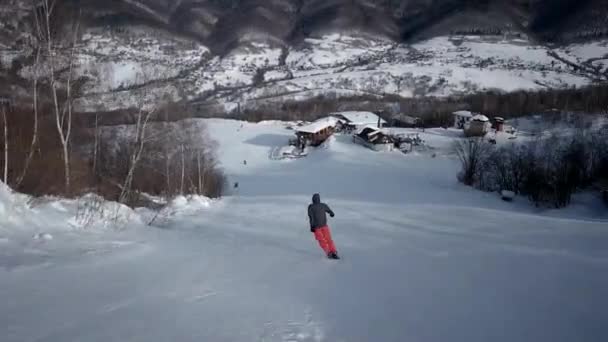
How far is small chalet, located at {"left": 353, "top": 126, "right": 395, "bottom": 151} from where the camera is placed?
60034 mm

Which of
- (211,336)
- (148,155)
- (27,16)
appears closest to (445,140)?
(148,155)

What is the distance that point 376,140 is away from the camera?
61.1 metres

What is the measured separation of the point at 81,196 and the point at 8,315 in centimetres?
1001

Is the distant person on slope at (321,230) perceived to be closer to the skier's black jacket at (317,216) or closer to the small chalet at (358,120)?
the skier's black jacket at (317,216)

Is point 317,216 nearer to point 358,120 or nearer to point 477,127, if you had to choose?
point 477,127

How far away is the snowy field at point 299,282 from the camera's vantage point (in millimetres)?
4379

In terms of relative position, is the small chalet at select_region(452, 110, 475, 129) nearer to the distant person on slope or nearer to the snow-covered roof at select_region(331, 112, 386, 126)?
the snow-covered roof at select_region(331, 112, 386, 126)

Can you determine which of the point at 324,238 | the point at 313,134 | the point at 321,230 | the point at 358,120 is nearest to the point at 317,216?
the point at 321,230

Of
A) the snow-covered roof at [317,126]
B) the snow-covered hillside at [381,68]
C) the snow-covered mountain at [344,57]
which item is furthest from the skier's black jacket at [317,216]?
the snow-covered hillside at [381,68]

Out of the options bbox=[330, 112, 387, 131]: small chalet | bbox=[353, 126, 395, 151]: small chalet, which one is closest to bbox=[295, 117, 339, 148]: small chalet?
bbox=[353, 126, 395, 151]: small chalet

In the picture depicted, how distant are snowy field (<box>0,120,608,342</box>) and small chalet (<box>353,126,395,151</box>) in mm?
47939

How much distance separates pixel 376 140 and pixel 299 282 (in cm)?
5649

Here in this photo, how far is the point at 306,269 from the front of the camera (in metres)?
6.95

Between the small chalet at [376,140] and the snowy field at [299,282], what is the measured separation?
47.9m
